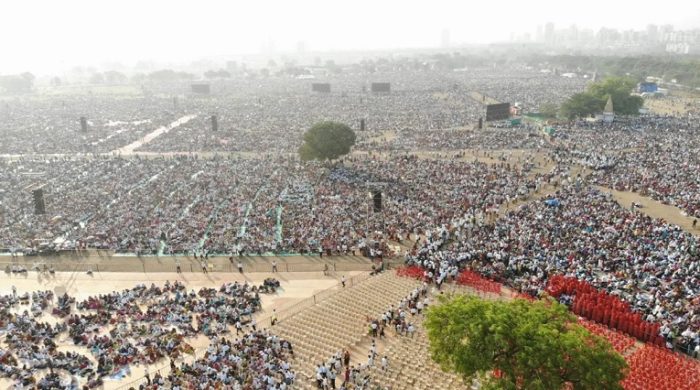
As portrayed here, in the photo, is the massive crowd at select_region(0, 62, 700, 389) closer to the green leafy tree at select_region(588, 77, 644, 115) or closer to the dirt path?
the dirt path

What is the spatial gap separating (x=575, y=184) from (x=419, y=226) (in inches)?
672

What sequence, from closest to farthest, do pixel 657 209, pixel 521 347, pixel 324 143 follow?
pixel 521 347 → pixel 657 209 → pixel 324 143

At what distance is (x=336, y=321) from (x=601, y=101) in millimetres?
68058

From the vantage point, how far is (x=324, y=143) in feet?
172

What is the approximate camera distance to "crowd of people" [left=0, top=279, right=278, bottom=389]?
21469 mm

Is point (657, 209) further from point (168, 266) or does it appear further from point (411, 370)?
point (168, 266)

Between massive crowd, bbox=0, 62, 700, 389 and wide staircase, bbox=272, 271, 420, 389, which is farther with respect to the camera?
massive crowd, bbox=0, 62, 700, 389

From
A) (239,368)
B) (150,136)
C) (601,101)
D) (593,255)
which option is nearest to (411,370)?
(239,368)

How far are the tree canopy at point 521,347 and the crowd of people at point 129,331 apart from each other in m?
6.90

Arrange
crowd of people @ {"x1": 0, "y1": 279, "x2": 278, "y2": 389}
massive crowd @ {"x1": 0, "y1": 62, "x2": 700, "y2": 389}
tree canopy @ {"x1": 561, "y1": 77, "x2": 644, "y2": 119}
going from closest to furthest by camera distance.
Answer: crowd of people @ {"x1": 0, "y1": 279, "x2": 278, "y2": 389} → massive crowd @ {"x1": 0, "y1": 62, "x2": 700, "y2": 389} → tree canopy @ {"x1": 561, "y1": 77, "x2": 644, "y2": 119}

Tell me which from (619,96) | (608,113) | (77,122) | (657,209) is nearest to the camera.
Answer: (657,209)

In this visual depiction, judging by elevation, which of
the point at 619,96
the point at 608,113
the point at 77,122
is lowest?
the point at 77,122

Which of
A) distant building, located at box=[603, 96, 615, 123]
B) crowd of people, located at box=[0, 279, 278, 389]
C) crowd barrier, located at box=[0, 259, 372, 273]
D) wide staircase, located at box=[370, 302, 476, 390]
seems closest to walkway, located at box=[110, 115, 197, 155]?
crowd barrier, located at box=[0, 259, 372, 273]

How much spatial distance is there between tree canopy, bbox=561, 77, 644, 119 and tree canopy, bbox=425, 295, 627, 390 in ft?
220
